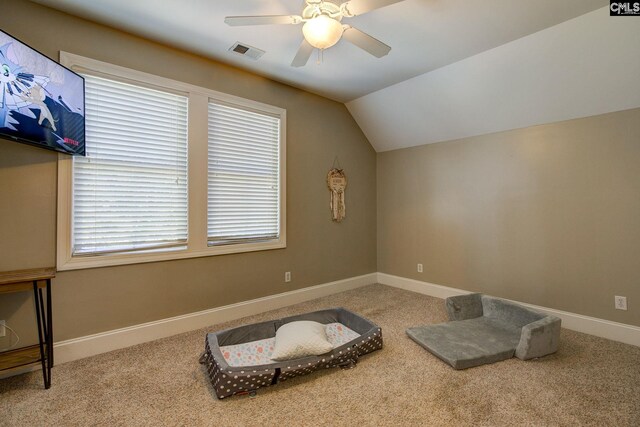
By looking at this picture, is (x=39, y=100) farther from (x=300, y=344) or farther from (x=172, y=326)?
(x=300, y=344)

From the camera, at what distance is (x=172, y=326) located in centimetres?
283

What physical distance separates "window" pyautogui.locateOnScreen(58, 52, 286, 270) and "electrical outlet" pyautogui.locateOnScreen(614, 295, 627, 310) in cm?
344

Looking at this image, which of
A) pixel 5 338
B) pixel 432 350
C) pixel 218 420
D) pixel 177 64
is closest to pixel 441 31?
pixel 177 64

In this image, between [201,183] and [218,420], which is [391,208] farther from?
[218,420]

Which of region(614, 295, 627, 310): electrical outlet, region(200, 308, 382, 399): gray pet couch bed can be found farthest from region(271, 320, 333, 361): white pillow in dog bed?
region(614, 295, 627, 310): electrical outlet

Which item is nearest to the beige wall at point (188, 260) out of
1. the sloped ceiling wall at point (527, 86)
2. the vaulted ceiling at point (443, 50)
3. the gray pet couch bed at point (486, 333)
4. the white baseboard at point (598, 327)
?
the vaulted ceiling at point (443, 50)

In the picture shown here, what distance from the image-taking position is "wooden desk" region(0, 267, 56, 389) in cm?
186

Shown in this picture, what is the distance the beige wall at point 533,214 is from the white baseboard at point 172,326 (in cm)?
175

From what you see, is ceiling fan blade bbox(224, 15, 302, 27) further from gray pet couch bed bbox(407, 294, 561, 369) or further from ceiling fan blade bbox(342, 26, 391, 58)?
gray pet couch bed bbox(407, 294, 561, 369)

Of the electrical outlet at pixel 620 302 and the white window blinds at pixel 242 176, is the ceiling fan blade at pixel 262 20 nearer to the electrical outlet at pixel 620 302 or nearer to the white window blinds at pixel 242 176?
the white window blinds at pixel 242 176

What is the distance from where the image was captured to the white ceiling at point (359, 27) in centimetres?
221

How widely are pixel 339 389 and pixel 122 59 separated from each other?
3275 mm

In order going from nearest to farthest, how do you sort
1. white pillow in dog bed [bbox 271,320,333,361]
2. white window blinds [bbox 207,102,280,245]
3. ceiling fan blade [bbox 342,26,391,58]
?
ceiling fan blade [bbox 342,26,391,58] → white pillow in dog bed [bbox 271,320,333,361] → white window blinds [bbox 207,102,280,245]

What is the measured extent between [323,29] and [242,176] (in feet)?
6.35
